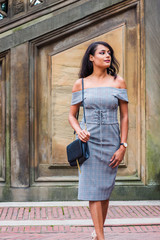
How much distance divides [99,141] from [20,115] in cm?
316

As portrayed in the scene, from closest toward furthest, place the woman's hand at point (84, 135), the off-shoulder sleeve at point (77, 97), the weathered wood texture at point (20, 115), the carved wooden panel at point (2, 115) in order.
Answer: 1. the woman's hand at point (84, 135)
2. the off-shoulder sleeve at point (77, 97)
3. the weathered wood texture at point (20, 115)
4. the carved wooden panel at point (2, 115)

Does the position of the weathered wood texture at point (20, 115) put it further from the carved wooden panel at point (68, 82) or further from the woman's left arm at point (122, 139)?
A: the woman's left arm at point (122, 139)

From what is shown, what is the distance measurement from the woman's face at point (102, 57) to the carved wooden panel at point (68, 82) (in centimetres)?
299

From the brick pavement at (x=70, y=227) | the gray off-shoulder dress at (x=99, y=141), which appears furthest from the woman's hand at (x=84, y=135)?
the brick pavement at (x=70, y=227)

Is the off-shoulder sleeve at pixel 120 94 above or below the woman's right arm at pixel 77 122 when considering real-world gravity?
above

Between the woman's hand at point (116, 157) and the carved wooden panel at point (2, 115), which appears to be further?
the carved wooden panel at point (2, 115)

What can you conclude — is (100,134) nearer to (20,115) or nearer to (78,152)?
(78,152)

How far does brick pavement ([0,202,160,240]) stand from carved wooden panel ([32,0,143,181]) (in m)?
0.86

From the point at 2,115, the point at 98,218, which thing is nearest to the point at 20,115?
the point at 2,115

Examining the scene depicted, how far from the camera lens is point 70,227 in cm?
519

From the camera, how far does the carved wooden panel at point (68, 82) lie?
23.3 ft

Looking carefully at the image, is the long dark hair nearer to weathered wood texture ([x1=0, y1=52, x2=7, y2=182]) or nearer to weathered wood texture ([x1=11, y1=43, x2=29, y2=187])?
weathered wood texture ([x1=11, y1=43, x2=29, y2=187])

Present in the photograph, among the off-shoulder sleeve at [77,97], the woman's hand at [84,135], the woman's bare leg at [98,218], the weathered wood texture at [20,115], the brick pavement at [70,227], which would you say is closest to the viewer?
the woman's hand at [84,135]

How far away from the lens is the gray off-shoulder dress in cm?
403
